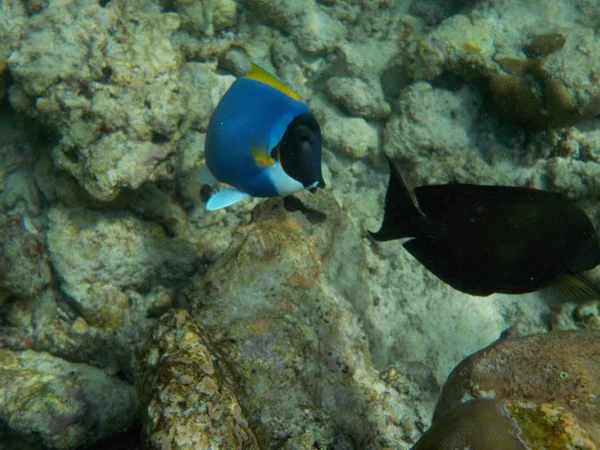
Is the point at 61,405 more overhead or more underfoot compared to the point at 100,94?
more underfoot

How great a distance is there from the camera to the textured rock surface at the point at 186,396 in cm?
158

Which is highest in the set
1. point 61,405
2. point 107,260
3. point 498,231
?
point 498,231

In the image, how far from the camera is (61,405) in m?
2.64

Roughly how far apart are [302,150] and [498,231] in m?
1.02

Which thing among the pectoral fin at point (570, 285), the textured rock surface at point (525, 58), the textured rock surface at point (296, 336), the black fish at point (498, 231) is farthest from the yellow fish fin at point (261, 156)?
the textured rock surface at point (525, 58)

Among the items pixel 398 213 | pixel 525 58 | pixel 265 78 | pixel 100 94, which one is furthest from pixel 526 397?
pixel 100 94

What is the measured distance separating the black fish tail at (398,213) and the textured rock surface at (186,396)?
3.04ft

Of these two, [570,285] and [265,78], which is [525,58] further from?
[265,78]

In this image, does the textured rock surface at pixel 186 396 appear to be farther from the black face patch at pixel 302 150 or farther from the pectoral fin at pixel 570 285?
the pectoral fin at pixel 570 285

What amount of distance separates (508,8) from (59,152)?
4.15 m

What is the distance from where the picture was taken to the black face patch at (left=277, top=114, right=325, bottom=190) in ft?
5.62

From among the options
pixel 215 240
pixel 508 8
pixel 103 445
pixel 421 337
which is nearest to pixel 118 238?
pixel 215 240

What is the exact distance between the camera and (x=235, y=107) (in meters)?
1.77

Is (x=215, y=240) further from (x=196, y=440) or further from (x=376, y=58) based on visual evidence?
(x=376, y=58)
